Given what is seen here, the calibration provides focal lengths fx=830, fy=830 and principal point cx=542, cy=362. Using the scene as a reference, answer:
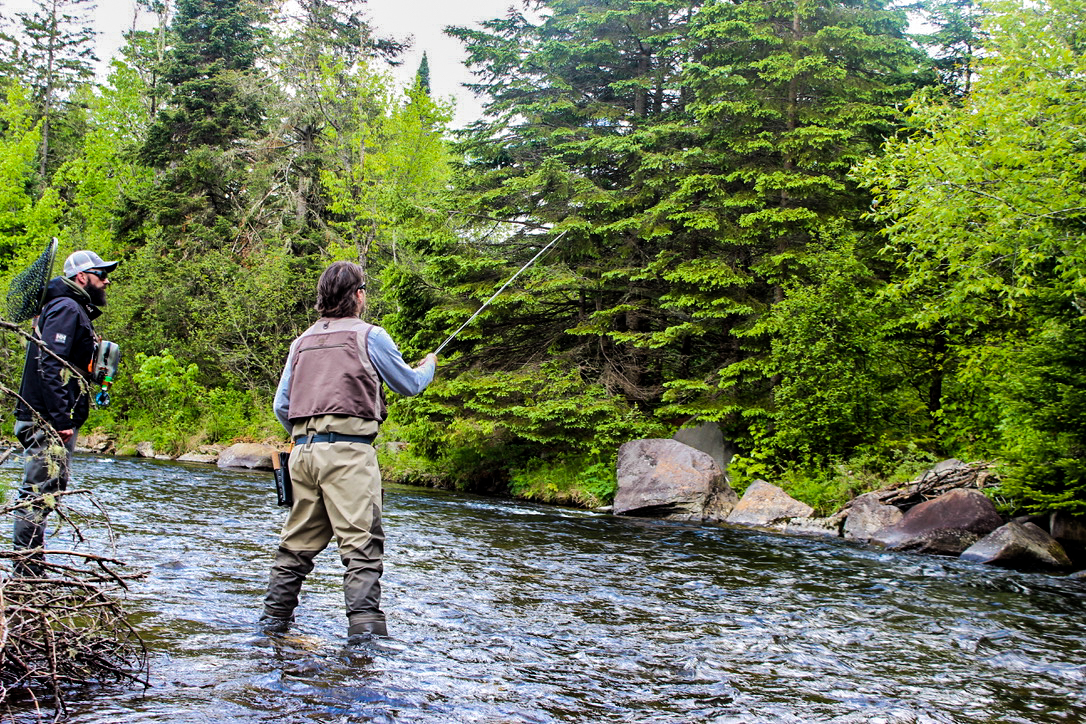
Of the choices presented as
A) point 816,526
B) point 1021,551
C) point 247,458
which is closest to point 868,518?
point 816,526

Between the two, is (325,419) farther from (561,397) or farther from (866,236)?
(866,236)

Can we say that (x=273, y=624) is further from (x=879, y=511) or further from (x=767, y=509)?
(x=767, y=509)

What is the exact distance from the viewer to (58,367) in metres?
5.10

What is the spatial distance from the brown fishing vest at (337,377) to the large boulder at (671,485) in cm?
1012

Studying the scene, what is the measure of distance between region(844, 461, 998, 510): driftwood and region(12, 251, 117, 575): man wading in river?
36.9 ft

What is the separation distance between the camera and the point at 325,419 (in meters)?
4.67

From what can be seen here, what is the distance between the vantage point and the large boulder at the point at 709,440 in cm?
1764

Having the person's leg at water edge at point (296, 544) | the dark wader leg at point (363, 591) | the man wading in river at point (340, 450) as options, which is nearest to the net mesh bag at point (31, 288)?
the man wading in river at point (340, 450)

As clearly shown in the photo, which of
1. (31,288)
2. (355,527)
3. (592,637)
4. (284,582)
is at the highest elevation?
(31,288)

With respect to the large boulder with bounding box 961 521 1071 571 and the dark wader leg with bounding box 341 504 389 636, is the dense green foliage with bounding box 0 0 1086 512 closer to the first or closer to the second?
the large boulder with bounding box 961 521 1071 571

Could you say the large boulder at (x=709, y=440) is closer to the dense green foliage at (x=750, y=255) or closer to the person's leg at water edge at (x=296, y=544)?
the dense green foliage at (x=750, y=255)

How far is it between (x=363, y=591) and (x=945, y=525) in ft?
29.7

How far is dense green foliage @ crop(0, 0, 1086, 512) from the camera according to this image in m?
11.5

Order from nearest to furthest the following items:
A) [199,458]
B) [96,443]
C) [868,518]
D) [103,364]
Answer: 1. [103,364]
2. [868,518]
3. [199,458]
4. [96,443]
